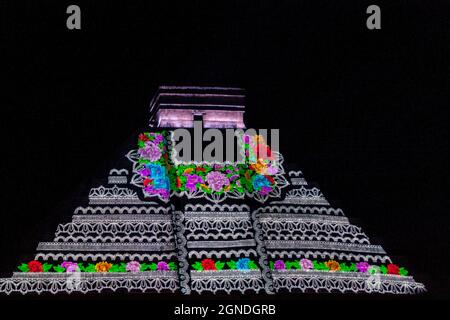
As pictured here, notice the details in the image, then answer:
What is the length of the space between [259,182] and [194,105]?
47 centimetres

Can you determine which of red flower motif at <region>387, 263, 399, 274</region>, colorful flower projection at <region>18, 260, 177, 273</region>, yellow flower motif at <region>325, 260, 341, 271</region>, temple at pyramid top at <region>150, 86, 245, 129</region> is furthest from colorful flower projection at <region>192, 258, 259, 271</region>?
temple at pyramid top at <region>150, 86, 245, 129</region>

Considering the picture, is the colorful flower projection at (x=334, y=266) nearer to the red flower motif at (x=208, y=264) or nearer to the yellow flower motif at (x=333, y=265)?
the yellow flower motif at (x=333, y=265)

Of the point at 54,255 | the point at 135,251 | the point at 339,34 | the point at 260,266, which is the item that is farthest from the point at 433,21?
the point at 54,255

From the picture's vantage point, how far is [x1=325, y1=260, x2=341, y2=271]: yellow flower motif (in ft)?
9.60

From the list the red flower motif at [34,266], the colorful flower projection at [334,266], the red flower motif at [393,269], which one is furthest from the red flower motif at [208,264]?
the red flower motif at [393,269]

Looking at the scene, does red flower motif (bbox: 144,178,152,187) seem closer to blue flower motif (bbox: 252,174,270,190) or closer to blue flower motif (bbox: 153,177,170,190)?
blue flower motif (bbox: 153,177,170,190)

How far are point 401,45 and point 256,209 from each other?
122cm

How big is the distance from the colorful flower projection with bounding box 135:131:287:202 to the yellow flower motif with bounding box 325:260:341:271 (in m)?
0.40

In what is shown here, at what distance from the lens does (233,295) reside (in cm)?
275

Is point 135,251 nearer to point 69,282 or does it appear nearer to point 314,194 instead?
point 69,282

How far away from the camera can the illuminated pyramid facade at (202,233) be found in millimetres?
2789

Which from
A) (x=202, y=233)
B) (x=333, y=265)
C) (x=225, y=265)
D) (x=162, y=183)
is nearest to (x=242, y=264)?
(x=225, y=265)

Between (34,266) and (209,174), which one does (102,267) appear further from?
(209,174)

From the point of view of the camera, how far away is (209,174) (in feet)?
10.3
